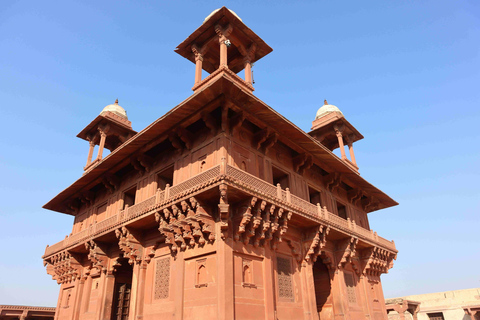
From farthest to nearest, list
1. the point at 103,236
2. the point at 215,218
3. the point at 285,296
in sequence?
the point at 103,236
the point at 285,296
the point at 215,218

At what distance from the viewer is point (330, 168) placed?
1709cm

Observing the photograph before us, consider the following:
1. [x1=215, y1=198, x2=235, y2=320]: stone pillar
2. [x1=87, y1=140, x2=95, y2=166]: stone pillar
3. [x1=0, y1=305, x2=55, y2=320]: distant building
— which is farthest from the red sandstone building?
[x1=0, y1=305, x2=55, y2=320]: distant building

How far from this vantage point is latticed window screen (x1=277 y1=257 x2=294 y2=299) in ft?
40.0

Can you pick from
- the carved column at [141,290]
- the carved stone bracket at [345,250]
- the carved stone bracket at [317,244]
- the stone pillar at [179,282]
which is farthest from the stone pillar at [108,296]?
the carved stone bracket at [345,250]

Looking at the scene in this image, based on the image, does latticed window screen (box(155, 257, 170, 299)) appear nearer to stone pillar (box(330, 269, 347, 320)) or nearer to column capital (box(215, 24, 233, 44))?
stone pillar (box(330, 269, 347, 320))

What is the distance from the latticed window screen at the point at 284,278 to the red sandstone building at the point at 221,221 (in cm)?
6

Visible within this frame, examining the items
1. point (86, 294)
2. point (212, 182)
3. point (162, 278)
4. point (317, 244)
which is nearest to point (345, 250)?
point (317, 244)

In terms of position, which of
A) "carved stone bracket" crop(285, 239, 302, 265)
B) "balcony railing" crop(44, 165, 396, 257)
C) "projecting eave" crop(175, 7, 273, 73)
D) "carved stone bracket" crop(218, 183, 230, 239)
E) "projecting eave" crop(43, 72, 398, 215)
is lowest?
"carved stone bracket" crop(285, 239, 302, 265)

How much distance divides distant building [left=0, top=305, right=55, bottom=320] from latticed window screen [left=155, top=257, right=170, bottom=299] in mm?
21413

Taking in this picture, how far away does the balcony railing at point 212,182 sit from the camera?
10.8 meters

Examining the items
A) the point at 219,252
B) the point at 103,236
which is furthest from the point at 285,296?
the point at 103,236

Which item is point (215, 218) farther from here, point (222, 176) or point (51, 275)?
point (51, 275)

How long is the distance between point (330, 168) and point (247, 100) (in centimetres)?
682

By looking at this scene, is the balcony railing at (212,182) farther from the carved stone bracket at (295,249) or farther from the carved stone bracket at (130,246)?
the carved stone bracket at (295,249)
